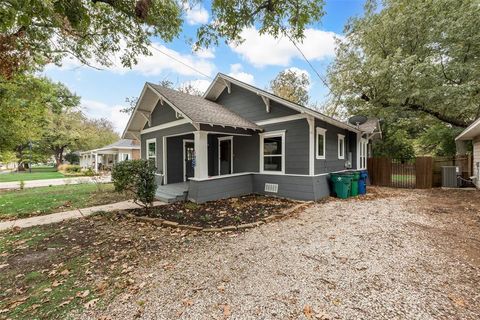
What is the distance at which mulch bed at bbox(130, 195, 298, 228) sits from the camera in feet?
18.0

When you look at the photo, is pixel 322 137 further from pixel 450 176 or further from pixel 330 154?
pixel 450 176

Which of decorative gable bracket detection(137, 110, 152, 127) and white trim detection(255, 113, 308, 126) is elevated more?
decorative gable bracket detection(137, 110, 152, 127)

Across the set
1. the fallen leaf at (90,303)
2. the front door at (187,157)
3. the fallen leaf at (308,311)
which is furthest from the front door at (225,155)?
the fallen leaf at (308,311)

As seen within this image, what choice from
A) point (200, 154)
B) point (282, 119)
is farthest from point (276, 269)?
point (282, 119)

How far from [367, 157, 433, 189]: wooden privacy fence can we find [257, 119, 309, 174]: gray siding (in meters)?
7.20

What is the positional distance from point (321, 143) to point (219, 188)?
4402mm

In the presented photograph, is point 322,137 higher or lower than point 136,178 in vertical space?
higher

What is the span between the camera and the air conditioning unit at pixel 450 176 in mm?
10528

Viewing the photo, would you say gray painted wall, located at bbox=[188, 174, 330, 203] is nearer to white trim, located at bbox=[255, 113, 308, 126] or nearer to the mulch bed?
the mulch bed

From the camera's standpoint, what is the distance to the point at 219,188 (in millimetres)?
7797

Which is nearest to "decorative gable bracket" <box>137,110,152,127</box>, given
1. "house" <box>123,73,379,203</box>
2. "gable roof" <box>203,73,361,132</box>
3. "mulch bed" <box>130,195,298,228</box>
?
"house" <box>123,73,379,203</box>

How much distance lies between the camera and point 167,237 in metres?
4.59

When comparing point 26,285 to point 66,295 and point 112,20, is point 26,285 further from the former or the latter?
point 112,20

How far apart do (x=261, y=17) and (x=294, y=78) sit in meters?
18.9
